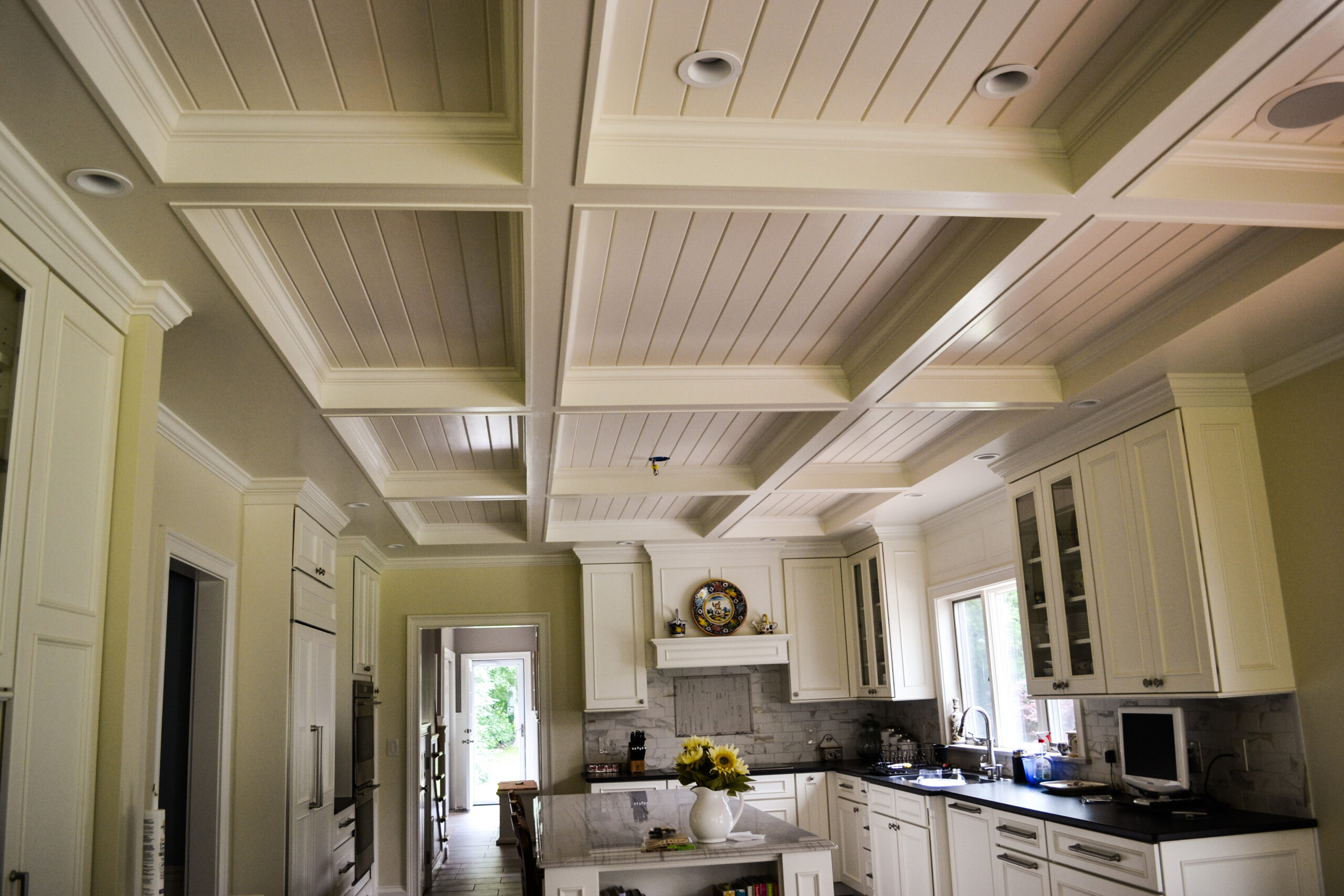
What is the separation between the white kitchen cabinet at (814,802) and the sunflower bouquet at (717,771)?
3.46m

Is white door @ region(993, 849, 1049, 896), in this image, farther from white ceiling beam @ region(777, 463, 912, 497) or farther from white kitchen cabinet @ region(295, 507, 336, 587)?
white kitchen cabinet @ region(295, 507, 336, 587)

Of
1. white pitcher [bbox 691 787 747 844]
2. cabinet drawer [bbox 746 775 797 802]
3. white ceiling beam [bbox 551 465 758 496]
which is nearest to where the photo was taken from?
white pitcher [bbox 691 787 747 844]

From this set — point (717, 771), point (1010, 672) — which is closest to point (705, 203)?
point (717, 771)

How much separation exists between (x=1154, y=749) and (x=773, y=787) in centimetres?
342

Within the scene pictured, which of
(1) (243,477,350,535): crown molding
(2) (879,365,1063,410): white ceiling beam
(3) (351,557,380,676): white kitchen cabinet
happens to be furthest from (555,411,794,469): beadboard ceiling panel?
(3) (351,557,380,676): white kitchen cabinet

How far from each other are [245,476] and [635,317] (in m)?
2.44

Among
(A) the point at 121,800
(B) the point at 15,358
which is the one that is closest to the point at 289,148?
(B) the point at 15,358

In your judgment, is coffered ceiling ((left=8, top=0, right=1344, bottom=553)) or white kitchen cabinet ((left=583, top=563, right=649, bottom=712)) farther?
white kitchen cabinet ((left=583, top=563, right=649, bottom=712))

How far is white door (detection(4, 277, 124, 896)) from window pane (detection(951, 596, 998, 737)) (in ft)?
17.5

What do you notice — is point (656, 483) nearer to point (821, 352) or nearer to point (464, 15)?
Result: point (821, 352)

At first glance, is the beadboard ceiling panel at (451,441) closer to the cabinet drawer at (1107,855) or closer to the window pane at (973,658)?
the cabinet drawer at (1107,855)

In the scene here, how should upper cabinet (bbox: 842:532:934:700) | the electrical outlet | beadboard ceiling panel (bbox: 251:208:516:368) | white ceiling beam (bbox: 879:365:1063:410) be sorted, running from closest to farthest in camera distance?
1. beadboard ceiling panel (bbox: 251:208:516:368)
2. white ceiling beam (bbox: 879:365:1063:410)
3. the electrical outlet
4. upper cabinet (bbox: 842:532:934:700)

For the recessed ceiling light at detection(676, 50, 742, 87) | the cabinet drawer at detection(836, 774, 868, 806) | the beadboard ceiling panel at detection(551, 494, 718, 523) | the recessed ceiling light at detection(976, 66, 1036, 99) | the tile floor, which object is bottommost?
the tile floor

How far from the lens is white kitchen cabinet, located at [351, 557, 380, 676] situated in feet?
21.7
